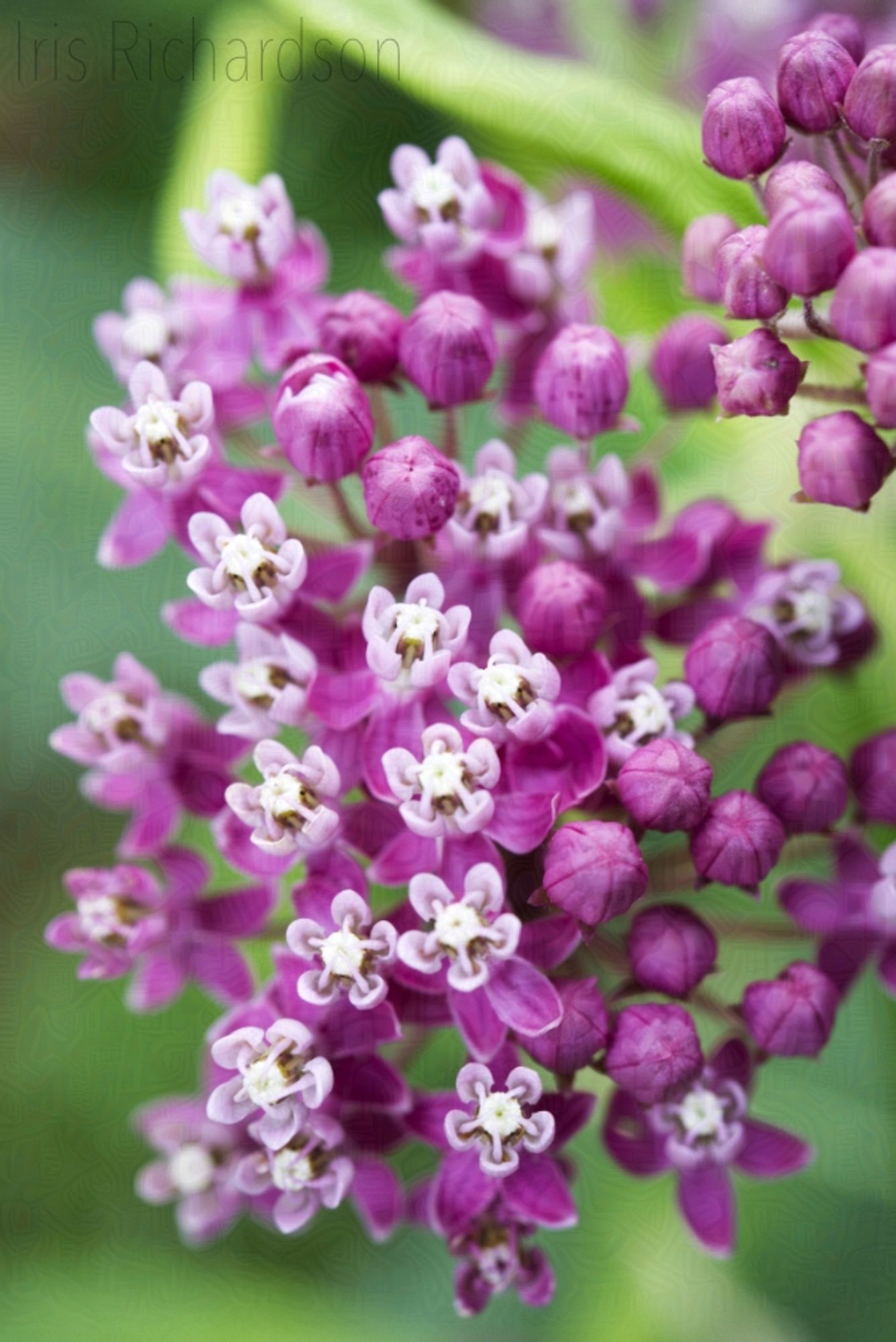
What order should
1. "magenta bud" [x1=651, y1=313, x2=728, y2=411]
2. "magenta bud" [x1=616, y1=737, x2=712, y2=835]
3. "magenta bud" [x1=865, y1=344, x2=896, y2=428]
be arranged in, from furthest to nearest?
1. "magenta bud" [x1=651, y1=313, x2=728, y2=411]
2. "magenta bud" [x1=616, y1=737, x2=712, y2=835]
3. "magenta bud" [x1=865, y1=344, x2=896, y2=428]

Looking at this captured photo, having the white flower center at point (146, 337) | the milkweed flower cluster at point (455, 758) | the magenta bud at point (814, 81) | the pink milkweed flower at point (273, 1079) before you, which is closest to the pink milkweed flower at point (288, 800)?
the milkweed flower cluster at point (455, 758)

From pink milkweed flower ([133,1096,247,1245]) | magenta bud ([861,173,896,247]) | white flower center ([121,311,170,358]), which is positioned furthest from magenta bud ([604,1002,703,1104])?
white flower center ([121,311,170,358])

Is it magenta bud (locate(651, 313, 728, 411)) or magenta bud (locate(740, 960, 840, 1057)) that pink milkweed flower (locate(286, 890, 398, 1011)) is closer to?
magenta bud (locate(740, 960, 840, 1057))

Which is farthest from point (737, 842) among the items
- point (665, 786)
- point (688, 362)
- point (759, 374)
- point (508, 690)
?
point (688, 362)

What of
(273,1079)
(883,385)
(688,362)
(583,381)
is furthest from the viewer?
(688,362)

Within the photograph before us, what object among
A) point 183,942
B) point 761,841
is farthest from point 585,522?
point 183,942

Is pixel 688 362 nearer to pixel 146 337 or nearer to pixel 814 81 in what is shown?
pixel 814 81
